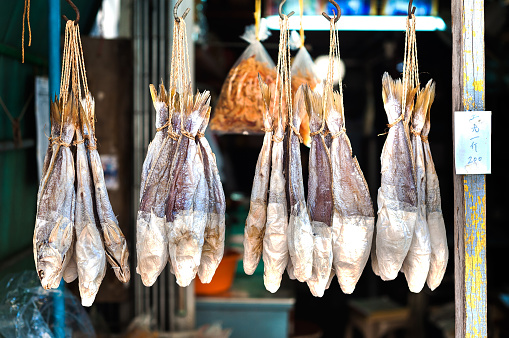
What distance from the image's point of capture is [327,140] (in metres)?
1.96

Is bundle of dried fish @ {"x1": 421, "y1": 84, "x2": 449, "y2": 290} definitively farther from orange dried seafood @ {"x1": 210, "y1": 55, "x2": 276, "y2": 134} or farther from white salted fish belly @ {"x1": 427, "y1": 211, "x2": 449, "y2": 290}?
orange dried seafood @ {"x1": 210, "y1": 55, "x2": 276, "y2": 134}

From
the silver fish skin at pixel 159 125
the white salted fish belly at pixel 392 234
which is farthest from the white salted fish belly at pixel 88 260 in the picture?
the white salted fish belly at pixel 392 234

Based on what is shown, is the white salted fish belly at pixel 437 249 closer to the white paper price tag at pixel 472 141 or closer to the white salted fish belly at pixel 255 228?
the white paper price tag at pixel 472 141

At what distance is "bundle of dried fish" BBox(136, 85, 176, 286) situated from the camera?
Result: 1.89 meters

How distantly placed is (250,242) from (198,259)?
0.67 feet

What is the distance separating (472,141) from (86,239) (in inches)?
56.9

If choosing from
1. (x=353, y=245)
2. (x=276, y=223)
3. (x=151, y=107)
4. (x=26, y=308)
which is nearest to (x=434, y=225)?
(x=353, y=245)

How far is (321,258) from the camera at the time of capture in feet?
6.12

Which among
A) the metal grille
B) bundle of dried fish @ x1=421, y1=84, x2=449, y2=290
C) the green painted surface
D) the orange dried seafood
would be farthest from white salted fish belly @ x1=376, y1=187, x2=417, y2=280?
the metal grille

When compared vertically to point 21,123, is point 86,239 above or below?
below

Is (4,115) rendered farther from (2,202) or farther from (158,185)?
(158,185)

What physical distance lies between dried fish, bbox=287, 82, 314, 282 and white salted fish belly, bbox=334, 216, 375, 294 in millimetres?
118

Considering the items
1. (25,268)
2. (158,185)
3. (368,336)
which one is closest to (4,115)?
(25,268)

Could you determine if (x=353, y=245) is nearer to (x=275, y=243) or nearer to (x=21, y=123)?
(x=275, y=243)
